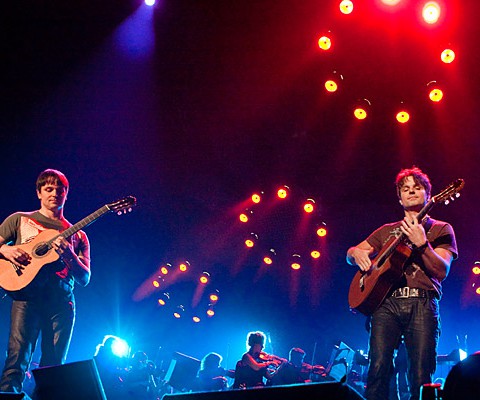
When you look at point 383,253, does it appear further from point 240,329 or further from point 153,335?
point 153,335

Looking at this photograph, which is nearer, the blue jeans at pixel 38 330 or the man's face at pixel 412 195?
the blue jeans at pixel 38 330

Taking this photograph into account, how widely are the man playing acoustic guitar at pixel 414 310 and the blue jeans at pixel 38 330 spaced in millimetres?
2685

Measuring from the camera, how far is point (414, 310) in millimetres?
3943

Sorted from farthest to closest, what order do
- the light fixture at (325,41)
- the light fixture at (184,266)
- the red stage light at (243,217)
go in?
the light fixture at (184,266), the red stage light at (243,217), the light fixture at (325,41)

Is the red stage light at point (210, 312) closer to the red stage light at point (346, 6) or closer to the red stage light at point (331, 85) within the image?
the red stage light at point (331, 85)

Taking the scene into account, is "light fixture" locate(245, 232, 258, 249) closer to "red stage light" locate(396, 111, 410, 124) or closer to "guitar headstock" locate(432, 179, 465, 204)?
"red stage light" locate(396, 111, 410, 124)

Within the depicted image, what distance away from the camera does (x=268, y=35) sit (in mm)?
8031

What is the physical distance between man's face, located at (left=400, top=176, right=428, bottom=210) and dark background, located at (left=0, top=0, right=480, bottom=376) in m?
→ 3.56

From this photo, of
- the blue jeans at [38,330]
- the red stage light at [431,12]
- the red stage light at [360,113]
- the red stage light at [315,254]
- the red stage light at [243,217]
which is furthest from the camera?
the red stage light at [315,254]

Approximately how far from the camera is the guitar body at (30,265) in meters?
4.40

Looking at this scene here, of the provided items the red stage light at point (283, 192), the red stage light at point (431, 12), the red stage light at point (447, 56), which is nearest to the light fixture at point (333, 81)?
the red stage light at point (447, 56)

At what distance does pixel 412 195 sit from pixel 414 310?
41.6 inches

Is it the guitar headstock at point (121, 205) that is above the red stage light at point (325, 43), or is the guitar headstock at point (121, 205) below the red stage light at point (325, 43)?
below

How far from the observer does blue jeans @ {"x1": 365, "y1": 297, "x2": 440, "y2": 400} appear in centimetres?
374
